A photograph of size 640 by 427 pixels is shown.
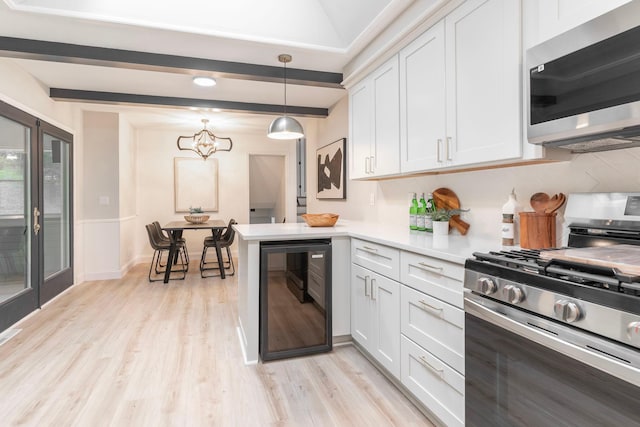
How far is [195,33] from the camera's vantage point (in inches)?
99.9

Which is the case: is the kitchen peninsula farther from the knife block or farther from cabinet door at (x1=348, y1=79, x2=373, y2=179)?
cabinet door at (x1=348, y1=79, x2=373, y2=179)

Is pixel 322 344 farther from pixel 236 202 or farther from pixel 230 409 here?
pixel 236 202

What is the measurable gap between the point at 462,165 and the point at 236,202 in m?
5.51

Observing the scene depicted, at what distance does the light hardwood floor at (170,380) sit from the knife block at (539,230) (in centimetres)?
105

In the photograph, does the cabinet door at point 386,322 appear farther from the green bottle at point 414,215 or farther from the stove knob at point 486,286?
the stove knob at point 486,286

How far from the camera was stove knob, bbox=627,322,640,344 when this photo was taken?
782mm

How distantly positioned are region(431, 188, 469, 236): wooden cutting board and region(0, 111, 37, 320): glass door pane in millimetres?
3493

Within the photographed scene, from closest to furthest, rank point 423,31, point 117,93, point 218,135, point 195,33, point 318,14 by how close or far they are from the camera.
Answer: point 423,31, point 195,33, point 318,14, point 117,93, point 218,135

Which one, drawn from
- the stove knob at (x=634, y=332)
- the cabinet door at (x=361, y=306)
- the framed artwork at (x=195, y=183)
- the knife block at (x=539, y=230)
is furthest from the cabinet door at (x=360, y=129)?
the framed artwork at (x=195, y=183)

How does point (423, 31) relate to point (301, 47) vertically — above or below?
below

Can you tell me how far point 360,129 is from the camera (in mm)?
3100

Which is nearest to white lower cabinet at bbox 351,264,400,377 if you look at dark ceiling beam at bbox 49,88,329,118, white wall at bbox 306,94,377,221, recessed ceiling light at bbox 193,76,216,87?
white wall at bbox 306,94,377,221

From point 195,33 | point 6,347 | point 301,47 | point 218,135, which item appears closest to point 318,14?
point 301,47

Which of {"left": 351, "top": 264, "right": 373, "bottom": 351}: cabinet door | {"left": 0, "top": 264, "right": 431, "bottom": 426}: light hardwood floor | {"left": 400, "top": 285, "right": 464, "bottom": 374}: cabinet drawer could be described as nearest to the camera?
{"left": 400, "top": 285, "right": 464, "bottom": 374}: cabinet drawer
